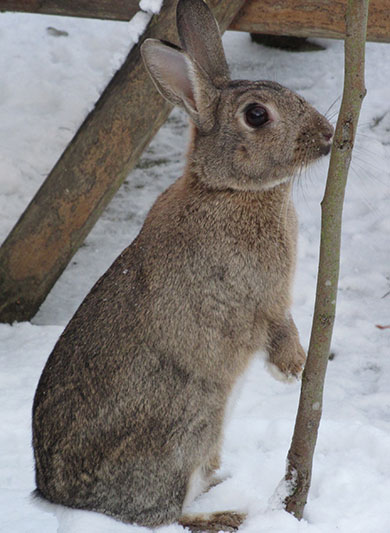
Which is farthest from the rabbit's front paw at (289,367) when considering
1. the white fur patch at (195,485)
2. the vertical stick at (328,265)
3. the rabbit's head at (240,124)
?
the rabbit's head at (240,124)

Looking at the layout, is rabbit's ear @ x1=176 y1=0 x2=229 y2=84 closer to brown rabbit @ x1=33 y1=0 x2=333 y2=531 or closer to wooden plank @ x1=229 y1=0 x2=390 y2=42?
brown rabbit @ x1=33 y1=0 x2=333 y2=531

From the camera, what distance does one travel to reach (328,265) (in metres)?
2.52

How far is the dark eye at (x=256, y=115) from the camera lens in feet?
9.29

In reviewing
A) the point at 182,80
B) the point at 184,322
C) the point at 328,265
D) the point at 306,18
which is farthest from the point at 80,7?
the point at 328,265

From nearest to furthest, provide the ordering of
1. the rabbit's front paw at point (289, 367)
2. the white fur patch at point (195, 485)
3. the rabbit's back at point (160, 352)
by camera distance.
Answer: the rabbit's back at point (160, 352) → the white fur patch at point (195, 485) → the rabbit's front paw at point (289, 367)

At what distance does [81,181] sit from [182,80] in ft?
5.05

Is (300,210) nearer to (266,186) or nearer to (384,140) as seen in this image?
(384,140)

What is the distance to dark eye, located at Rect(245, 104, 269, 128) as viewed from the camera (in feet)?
9.29

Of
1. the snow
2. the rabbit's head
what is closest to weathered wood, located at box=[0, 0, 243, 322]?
the snow

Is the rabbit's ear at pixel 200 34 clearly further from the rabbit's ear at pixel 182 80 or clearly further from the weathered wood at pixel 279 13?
the weathered wood at pixel 279 13

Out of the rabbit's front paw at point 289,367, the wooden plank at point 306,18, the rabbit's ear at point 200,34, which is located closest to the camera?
the rabbit's front paw at point 289,367

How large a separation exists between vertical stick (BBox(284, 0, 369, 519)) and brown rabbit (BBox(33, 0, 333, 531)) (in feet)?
0.92

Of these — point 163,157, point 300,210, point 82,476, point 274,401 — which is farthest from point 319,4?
point 82,476

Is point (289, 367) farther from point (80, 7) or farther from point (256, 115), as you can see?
point (80, 7)
